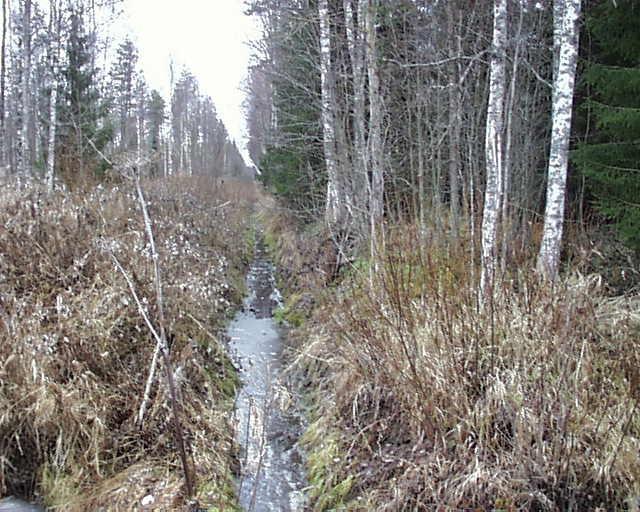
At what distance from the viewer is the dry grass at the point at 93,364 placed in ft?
13.2

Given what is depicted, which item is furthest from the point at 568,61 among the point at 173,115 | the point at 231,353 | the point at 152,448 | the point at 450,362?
the point at 173,115

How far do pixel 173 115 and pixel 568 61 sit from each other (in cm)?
3265

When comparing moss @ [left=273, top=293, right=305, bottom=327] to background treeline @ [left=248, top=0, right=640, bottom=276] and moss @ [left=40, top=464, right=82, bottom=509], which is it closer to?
background treeline @ [left=248, top=0, right=640, bottom=276]

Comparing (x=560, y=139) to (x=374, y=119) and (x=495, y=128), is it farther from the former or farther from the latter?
(x=374, y=119)

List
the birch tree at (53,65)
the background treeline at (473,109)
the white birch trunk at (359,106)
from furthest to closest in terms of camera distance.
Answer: the birch tree at (53,65) < the white birch trunk at (359,106) < the background treeline at (473,109)

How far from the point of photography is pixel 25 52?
1328cm

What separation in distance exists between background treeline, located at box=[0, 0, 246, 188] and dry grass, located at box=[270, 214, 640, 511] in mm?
3295

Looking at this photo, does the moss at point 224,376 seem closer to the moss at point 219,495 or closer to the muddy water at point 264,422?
the muddy water at point 264,422

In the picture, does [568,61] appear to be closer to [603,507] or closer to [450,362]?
[450,362]

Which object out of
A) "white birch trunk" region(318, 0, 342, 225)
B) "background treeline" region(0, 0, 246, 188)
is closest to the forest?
"white birch trunk" region(318, 0, 342, 225)

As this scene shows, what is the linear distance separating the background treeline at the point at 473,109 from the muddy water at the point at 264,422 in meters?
2.22

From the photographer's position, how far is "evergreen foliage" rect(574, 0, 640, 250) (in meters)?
5.96

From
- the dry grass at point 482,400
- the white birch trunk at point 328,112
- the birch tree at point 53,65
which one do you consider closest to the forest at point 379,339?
the dry grass at point 482,400

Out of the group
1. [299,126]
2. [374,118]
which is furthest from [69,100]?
[374,118]
